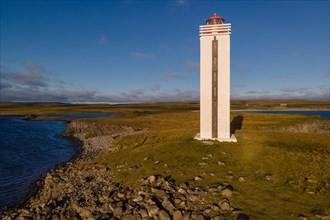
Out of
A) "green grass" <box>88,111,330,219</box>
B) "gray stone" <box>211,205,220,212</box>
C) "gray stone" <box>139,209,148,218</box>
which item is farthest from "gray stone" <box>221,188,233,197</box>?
"gray stone" <box>139,209,148,218</box>

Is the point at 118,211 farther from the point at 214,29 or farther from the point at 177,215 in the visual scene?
the point at 214,29

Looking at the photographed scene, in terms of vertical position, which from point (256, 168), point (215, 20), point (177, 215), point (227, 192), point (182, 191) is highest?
point (215, 20)

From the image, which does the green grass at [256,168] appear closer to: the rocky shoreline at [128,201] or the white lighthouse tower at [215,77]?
the rocky shoreline at [128,201]

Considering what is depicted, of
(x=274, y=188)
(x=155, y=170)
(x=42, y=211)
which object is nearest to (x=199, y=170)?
(x=155, y=170)

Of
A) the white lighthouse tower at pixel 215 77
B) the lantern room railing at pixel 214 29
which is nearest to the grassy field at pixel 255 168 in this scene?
the white lighthouse tower at pixel 215 77

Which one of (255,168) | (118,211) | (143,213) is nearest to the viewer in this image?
(143,213)

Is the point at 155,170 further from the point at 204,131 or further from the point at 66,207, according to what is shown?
Result: the point at 204,131

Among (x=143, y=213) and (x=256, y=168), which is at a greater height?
(x=256, y=168)

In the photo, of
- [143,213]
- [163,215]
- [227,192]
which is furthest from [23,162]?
[227,192]
